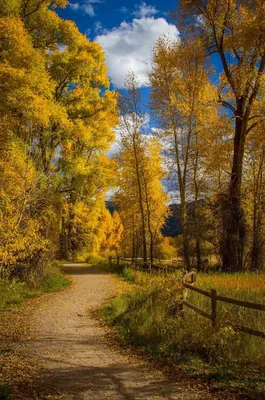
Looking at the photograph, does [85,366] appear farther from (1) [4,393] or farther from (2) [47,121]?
(2) [47,121]

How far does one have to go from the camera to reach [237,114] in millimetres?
16172

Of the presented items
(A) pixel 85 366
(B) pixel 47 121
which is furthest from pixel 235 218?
(A) pixel 85 366

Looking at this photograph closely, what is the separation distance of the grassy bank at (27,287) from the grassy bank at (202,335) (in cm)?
417

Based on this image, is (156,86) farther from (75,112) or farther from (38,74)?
(38,74)

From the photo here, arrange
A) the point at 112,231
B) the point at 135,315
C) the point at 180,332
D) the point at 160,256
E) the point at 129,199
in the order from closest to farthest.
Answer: the point at 180,332
the point at 135,315
the point at 129,199
the point at 160,256
the point at 112,231

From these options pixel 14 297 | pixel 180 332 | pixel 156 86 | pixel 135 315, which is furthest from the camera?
pixel 156 86

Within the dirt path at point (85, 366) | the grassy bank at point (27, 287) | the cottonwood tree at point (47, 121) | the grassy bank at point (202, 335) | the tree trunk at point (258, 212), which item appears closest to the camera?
the dirt path at point (85, 366)

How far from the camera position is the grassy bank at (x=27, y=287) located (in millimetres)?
13172

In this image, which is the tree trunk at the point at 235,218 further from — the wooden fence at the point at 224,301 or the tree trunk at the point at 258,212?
the wooden fence at the point at 224,301

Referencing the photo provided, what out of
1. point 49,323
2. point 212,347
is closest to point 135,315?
point 49,323

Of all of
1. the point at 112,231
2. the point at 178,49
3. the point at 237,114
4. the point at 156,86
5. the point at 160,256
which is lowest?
the point at 160,256

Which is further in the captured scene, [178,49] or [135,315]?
[178,49]

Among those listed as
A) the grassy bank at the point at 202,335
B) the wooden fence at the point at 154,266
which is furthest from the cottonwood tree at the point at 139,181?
the grassy bank at the point at 202,335

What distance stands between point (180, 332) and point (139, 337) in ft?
4.13
